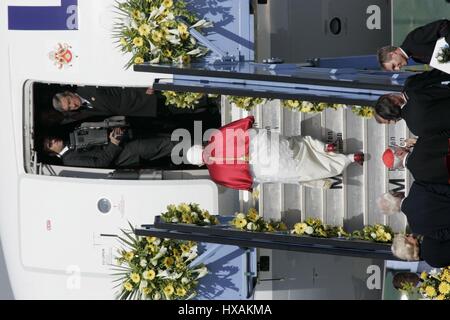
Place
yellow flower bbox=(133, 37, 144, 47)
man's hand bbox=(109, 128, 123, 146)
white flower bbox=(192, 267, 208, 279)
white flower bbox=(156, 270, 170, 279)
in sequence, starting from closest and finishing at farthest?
1. yellow flower bbox=(133, 37, 144, 47)
2. white flower bbox=(156, 270, 170, 279)
3. white flower bbox=(192, 267, 208, 279)
4. man's hand bbox=(109, 128, 123, 146)

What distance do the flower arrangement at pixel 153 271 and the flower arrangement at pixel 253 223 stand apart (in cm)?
59

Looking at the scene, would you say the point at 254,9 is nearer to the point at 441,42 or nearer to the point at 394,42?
the point at 394,42

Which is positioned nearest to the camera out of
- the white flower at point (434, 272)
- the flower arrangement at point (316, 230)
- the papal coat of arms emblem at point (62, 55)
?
the white flower at point (434, 272)

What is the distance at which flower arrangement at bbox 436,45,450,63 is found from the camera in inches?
248

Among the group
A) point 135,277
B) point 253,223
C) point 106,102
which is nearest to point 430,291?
point 253,223

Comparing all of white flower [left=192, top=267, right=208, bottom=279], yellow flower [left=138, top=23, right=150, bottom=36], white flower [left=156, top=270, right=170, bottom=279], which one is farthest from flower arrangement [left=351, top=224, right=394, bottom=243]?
yellow flower [left=138, top=23, right=150, bottom=36]

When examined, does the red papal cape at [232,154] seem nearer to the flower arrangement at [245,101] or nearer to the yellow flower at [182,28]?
the flower arrangement at [245,101]

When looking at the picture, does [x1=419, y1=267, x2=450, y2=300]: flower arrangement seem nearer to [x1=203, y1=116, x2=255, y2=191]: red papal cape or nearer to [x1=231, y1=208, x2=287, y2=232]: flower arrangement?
[x1=231, y1=208, x2=287, y2=232]: flower arrangement

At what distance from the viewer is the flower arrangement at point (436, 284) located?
24.0 ft

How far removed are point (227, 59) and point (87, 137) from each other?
159 cm

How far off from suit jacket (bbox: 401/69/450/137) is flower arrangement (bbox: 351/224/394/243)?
1.31 metres

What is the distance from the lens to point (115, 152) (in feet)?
27.6

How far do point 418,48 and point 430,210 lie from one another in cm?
122

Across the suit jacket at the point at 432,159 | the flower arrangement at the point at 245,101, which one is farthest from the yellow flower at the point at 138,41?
the suit jacket at the point at 432,159
